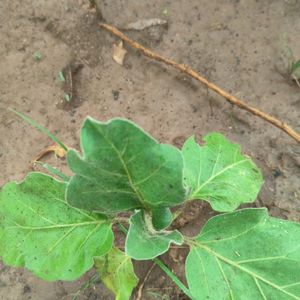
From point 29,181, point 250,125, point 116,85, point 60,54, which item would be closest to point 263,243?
point 250,125

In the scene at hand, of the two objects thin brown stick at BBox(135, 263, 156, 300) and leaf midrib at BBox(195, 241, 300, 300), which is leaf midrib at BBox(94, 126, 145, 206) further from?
thin brown stick at BBox(135, 263, 156, 300)

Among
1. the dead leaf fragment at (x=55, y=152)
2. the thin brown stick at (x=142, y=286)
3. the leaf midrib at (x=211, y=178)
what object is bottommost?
the thin brown stick at (x=142, y=286)

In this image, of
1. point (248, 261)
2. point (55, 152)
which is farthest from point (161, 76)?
point (248, 261)

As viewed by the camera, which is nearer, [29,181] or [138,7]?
[29,181]

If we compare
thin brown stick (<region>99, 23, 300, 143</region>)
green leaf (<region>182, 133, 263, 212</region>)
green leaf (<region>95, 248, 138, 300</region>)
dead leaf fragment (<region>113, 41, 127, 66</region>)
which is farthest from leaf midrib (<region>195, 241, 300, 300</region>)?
dead leaf fragment (<region>113, 41, 127, 66</region>)

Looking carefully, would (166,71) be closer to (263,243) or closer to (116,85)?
(116,85)

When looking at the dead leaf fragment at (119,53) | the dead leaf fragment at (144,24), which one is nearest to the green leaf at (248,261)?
the dead leaf fragment at (119,53)

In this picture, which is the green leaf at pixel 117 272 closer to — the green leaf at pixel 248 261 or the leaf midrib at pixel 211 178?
the green leaf at pixel 248 261
